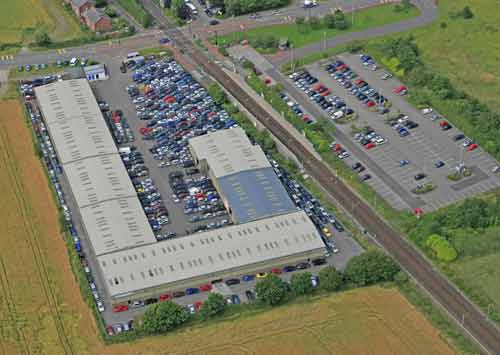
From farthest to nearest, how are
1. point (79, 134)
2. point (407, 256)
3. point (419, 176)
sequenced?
point (79, 134), point (419, 176), point (407, 256)

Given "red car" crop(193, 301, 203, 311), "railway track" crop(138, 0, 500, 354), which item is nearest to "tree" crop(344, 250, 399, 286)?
"railway track" crop(138, 0, 500, 354)

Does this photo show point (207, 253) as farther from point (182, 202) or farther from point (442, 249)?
point (442, 249)

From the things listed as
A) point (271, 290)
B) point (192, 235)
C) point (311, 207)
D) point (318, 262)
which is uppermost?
point (192, 235)

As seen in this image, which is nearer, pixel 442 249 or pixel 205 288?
pixel 205 288

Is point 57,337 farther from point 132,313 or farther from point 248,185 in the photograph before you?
point 248,185

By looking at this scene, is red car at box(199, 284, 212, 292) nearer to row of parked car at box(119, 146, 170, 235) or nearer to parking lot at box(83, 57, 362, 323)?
parking lot at box(83, 57, 362, 323)

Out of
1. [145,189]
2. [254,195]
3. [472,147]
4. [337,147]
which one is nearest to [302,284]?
[254,195]
